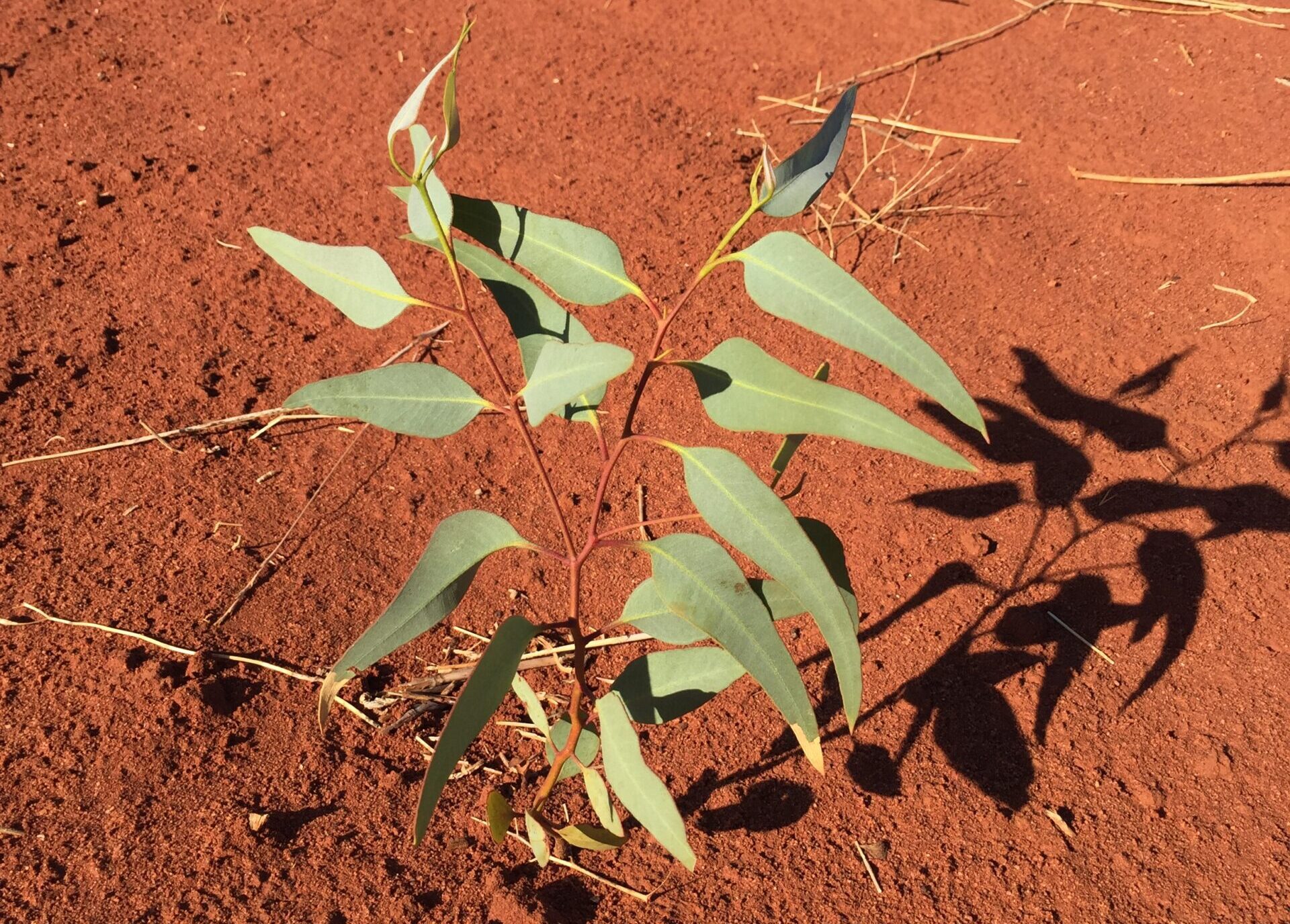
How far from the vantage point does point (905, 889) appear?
142 cm

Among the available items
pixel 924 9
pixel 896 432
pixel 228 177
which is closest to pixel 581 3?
pixel 924 9

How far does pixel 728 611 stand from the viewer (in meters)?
1.05

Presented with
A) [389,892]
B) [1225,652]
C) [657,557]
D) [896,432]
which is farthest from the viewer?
[1225,652]

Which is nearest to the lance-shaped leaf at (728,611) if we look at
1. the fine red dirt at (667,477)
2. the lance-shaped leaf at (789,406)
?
the lance-shaped leaf at (789,406)

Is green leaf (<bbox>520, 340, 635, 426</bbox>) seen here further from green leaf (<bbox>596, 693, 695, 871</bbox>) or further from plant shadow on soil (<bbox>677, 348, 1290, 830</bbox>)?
plant shadow on soil (<bbox>677, 348, 1290, 830</bbox>)

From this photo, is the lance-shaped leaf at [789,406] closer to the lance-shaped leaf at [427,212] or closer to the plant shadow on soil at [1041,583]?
the lance-shaped leaf at [427,212]

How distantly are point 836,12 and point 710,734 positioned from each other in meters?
2.47

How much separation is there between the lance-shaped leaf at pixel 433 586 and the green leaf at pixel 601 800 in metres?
0.33

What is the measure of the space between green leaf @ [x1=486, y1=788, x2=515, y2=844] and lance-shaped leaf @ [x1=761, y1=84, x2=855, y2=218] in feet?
2.55

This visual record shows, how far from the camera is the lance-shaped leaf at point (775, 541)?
3.29 feet

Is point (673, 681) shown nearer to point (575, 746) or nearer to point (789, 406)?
point (575, 746)

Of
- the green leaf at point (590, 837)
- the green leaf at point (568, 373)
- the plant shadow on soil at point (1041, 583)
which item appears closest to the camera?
the green leaf at point (568, 373)

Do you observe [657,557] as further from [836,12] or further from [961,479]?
[836,12]

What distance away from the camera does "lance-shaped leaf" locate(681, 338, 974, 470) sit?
92cm
